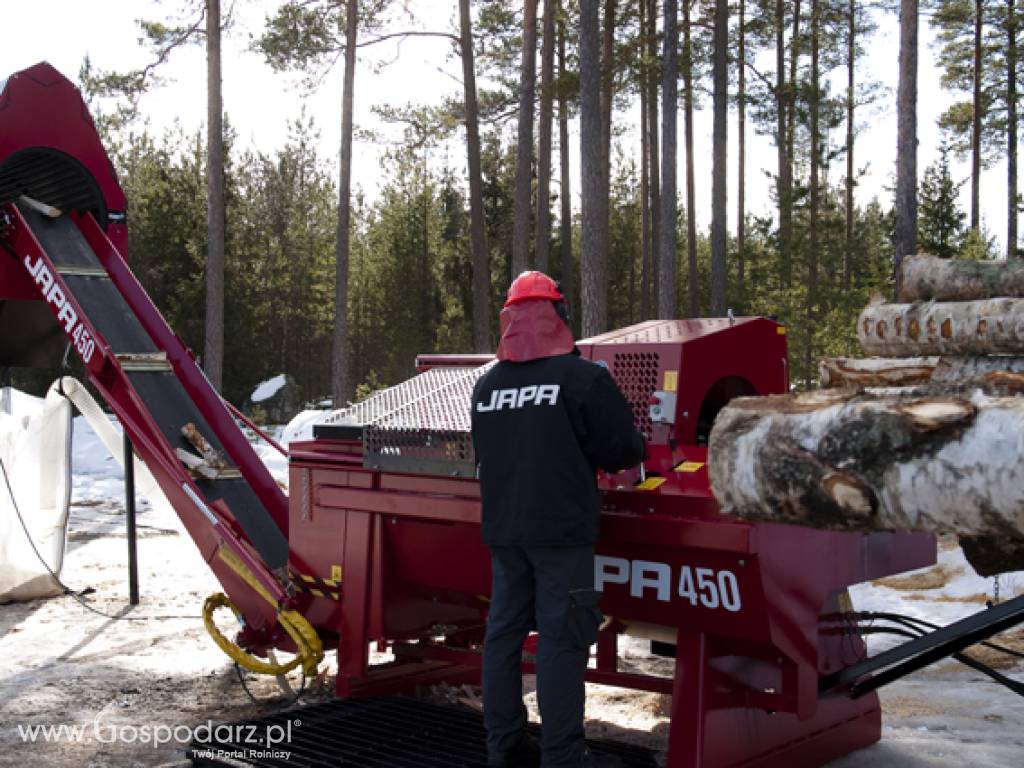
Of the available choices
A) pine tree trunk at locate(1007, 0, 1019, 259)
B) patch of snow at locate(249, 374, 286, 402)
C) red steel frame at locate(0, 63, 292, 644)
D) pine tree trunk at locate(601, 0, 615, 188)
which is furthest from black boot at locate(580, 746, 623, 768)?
pine tree trunk at locate(1007, 0, 1019, 259)

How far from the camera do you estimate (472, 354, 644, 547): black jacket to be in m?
3.51

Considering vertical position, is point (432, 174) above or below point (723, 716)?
above

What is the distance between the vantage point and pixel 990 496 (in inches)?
91.2

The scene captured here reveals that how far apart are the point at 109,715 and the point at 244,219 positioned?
24.3m

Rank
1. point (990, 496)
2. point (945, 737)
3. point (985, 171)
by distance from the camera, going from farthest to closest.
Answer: point (985, 171) < point (945, 737) < point (990, 496)

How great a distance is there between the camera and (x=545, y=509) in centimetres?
351

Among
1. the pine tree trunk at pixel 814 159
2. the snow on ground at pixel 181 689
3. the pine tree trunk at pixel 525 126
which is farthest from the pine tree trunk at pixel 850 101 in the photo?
the snow on ground at pixel 181 689

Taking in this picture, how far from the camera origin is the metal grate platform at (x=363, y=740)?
4035 millimetres

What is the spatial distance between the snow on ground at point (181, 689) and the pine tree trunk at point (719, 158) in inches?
412

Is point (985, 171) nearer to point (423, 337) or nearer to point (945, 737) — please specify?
point (423, 337)

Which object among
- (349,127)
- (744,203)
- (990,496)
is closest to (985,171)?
(744,203)

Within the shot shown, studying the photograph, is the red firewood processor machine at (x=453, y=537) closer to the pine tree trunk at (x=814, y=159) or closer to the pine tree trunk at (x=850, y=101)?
the pine tree trunk at (x=814, y=159)

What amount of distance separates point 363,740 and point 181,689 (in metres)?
1.71

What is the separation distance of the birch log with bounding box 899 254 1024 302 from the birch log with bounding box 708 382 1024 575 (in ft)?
8.03
